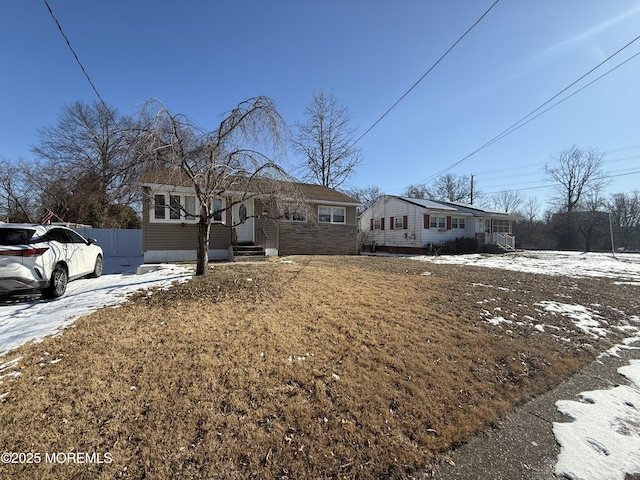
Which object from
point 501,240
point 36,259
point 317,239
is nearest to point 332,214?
point 317,239

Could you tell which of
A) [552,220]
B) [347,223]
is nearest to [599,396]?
[347,223]

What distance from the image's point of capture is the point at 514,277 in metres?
10.1

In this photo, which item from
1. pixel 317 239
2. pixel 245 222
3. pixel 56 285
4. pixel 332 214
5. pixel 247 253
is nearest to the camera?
pixel 56 285

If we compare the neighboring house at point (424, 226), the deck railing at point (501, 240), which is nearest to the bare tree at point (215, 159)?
the neighboring house at point (424, 226)

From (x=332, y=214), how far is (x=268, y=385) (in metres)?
14.0

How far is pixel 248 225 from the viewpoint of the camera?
43.4ft

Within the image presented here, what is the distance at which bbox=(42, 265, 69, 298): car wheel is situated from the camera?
567 cm

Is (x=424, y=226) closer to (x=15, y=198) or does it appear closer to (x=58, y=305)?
(x=58, y=305)

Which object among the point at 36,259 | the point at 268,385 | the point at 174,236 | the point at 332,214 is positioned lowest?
the point at 268,385

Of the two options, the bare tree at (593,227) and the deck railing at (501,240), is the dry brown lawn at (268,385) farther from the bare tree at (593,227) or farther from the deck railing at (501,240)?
the bare tree at (593,227)

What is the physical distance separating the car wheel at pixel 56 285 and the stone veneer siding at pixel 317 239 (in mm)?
9469

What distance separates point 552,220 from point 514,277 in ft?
112

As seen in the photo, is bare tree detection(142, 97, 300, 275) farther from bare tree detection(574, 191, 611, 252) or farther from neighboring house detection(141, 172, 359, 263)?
bare tree detection(574, 191, 611, 252)

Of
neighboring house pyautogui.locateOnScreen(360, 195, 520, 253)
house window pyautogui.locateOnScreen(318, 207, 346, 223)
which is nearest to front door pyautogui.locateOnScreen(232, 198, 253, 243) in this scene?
house window pyautogui.locateOnScreen(318, 207, 346, 223)
